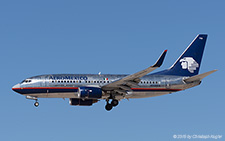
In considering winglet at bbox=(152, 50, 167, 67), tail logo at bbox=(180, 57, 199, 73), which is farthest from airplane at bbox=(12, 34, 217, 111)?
winglet at bbox=(152, 50, 167, 67)

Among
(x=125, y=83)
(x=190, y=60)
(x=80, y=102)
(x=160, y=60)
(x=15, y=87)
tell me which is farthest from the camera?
(x=190, y=60)

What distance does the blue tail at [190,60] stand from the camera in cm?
6400

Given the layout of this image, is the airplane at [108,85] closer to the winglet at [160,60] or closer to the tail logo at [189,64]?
the tail logo at [189,64]

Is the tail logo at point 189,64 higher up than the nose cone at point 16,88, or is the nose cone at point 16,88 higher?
the tail logo at point 189,64

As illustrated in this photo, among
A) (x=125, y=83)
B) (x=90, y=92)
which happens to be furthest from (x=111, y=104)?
(x=90, y=92)

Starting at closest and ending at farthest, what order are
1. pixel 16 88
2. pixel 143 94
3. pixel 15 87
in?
pixel 16 88, pixel 15 87, pixel 143 94

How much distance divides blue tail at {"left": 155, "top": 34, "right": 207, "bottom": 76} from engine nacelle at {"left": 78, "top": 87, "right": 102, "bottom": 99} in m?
10.7

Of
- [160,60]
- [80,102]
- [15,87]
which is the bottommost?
[80,102]

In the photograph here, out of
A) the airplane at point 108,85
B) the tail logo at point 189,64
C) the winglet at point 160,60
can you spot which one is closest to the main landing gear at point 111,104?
the airplane at point 108,85

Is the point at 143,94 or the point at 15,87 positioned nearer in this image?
the point at 15,87

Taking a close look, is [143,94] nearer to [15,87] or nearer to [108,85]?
[108,85]

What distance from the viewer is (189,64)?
64.7m

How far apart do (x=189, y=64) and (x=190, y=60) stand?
2.26 ft

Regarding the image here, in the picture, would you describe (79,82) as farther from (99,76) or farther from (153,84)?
(153,84)
